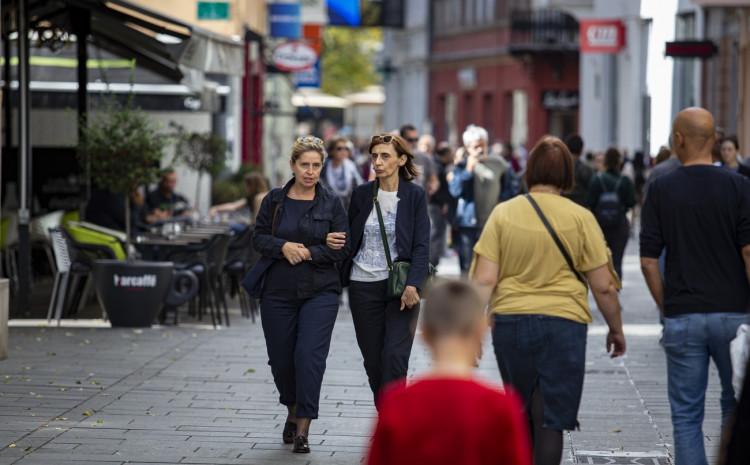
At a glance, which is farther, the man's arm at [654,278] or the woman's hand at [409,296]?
the woman's hand at [409,296]

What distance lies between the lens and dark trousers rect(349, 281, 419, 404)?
8.50m

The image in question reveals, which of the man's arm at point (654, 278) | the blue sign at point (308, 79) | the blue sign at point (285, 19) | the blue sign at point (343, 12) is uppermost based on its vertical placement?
the blue sign at point (343, 12)

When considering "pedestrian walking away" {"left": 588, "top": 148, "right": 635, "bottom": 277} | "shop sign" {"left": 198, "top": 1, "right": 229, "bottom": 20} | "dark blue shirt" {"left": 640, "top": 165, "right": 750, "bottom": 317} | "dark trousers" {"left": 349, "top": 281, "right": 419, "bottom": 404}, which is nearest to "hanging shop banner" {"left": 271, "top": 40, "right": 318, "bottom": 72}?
"shop sign" {"left": 198, "top": 1, "right": 229, "bottom": 20}

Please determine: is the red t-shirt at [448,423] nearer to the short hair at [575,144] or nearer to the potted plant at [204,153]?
the short hair at [575,144]

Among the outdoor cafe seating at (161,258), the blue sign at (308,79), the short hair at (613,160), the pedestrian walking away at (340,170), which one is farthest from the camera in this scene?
the blue sign at (308,79)

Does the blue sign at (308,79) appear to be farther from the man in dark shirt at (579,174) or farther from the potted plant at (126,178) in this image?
the potted plant at (126,178)

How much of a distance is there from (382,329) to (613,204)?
772cm

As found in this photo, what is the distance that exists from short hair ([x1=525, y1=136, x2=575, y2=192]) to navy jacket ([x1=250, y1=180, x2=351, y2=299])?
181 cm

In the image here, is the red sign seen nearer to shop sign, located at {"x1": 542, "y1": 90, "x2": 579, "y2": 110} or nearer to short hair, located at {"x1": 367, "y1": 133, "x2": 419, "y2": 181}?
shop sign, located at {"x1": 542, "y1": 90, "x2": 579, "y2": 110}

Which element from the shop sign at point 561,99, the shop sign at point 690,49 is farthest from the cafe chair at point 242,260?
the shop sign at point 561,99

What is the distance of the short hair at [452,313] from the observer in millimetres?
4148

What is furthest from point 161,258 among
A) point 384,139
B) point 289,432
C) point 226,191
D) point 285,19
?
point 285,19

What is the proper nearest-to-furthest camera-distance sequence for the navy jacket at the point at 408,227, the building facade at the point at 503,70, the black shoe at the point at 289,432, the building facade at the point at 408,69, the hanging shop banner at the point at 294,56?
the navy jacket at the point at 408,227
the black shoe at the point at 289,432
the hanging shop banner at the point at 294,56
the building facade at the point at 503,70
the building facade at the point at 408,69

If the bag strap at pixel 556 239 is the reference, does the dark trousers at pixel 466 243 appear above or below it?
below
